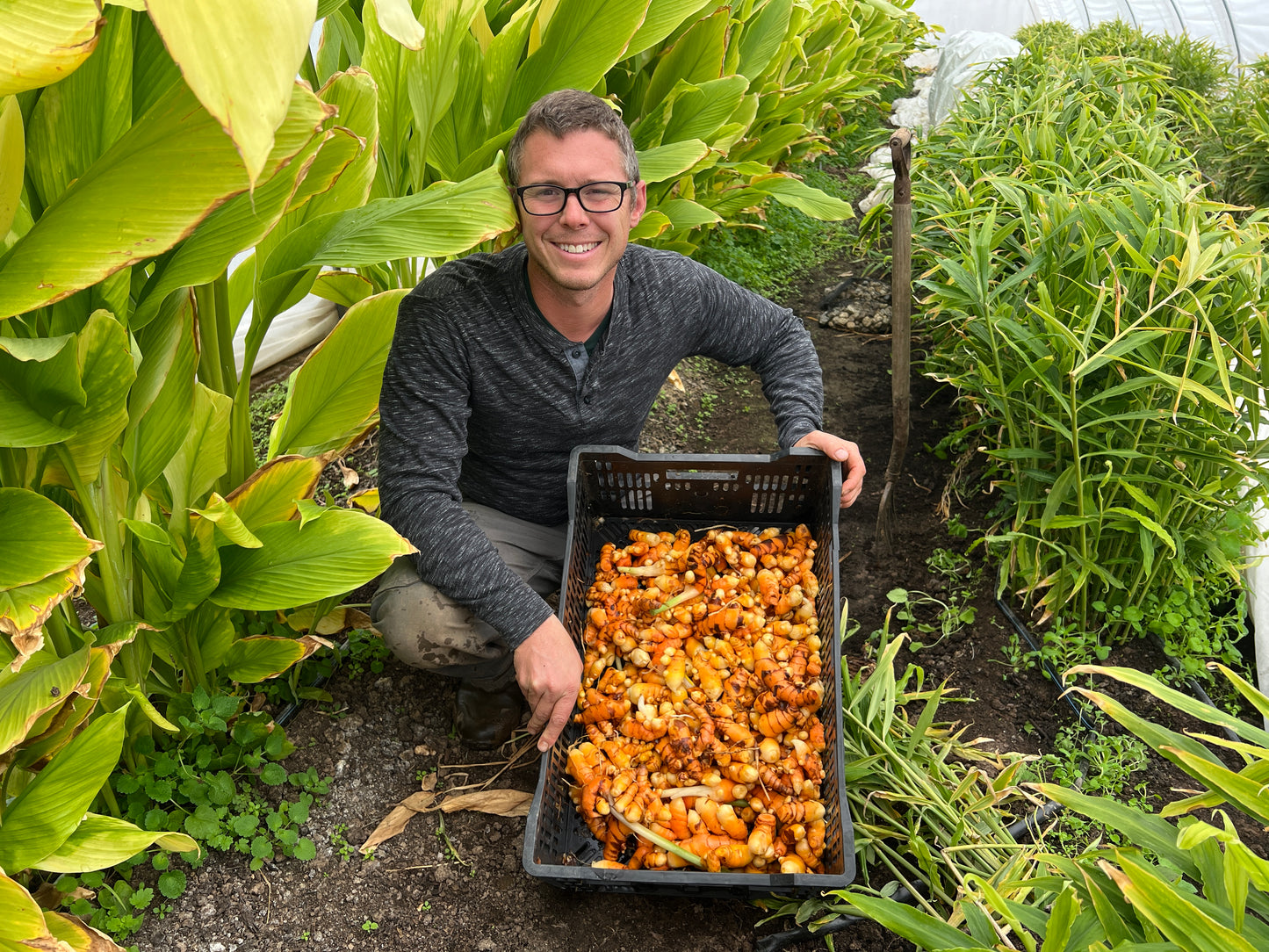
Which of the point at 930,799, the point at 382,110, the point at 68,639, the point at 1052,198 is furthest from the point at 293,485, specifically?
the point at 1052,198

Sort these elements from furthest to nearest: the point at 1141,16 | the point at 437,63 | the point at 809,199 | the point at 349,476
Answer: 1. the point at 1141,16
2. the point at 809,199
3. the point at 349,476
4. the point at 437,63

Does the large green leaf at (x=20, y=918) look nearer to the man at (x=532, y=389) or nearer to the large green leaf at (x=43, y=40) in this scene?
the man at (x=532, y=389)

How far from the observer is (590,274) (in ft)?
4.69

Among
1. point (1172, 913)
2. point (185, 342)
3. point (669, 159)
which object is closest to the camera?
point (1172, 913)

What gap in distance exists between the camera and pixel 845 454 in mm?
1580

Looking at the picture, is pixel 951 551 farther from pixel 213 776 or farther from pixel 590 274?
pixel 213 776

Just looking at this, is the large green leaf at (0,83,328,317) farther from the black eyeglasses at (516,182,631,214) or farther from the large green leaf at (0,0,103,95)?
the black eyeglasses at (516,182,631,214)

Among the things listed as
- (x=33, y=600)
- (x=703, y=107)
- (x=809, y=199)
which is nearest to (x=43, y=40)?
(x=33, y=600)

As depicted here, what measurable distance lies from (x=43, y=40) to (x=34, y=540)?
1.85 ft

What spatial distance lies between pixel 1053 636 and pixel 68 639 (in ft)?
5.89

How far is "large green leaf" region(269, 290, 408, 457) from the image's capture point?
1.40 meters

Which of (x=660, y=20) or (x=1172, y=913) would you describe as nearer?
(x=1172, y=913)

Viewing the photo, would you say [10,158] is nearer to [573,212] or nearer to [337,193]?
[337,193]

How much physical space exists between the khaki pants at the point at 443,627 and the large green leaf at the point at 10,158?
85 cm
